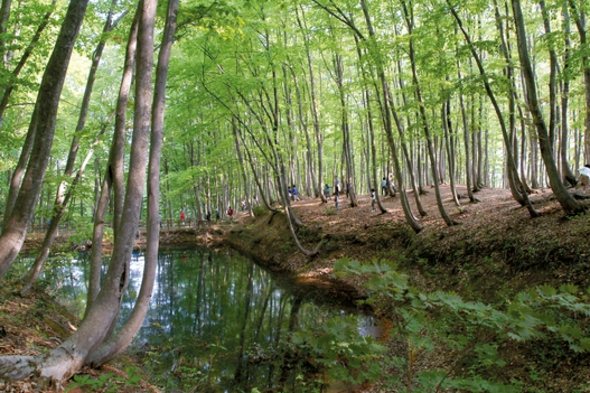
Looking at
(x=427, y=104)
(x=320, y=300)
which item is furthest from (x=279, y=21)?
(x=320, y=300)

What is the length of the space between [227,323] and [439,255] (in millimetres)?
6148

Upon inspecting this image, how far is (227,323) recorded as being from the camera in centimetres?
914

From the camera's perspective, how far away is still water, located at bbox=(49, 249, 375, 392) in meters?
6.18

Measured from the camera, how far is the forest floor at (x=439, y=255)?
499 centimetres

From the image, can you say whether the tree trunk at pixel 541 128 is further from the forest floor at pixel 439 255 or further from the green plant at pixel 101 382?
the green plant at pixel 101 382

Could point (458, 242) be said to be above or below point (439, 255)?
above

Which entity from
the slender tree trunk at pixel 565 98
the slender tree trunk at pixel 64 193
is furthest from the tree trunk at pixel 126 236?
the slender tree trunk at pixel 565 98

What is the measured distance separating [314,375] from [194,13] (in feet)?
21.6

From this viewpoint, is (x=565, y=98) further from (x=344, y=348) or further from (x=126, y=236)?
(x=126, y=236)

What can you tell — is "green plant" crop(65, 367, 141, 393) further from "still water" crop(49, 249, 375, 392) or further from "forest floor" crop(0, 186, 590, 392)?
"still water" crop(49, 249, 375, 392)

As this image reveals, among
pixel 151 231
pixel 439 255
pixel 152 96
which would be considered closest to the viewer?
pixel 151 231

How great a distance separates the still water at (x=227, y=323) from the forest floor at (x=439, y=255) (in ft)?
3.17

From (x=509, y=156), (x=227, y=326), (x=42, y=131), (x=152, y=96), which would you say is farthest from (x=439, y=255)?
(x=42, y=131)

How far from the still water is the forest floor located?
A: 965mm
